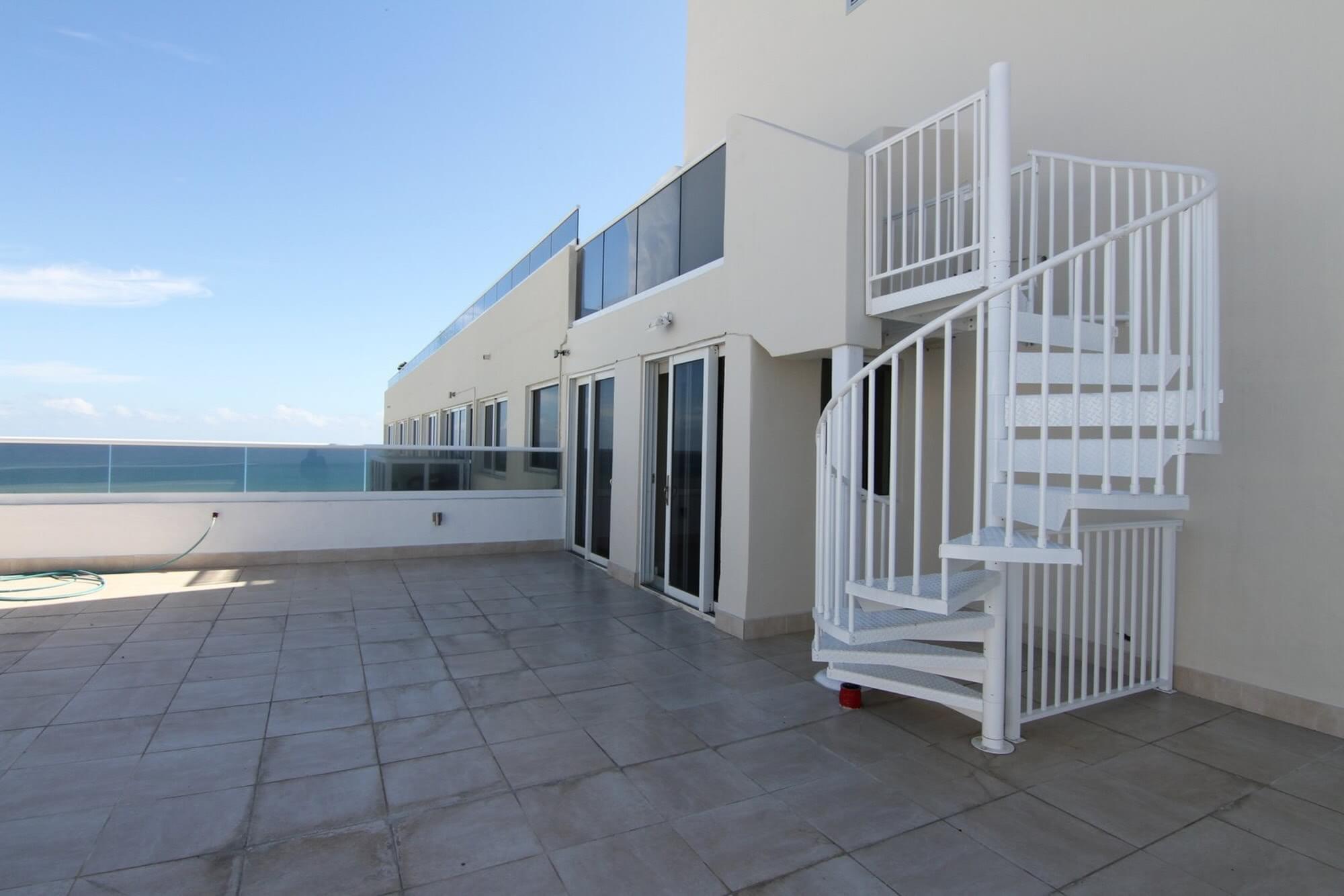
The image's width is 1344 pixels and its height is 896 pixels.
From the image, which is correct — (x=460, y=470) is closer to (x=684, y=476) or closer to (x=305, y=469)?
(x=305, y=469)

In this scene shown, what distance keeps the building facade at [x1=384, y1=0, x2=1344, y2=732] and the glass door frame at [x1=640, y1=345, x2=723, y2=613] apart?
23 mm

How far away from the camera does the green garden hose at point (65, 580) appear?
5223 mm

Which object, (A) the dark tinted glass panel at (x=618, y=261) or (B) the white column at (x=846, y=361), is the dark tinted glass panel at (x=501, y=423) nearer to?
(A) the dark tinted glass panel at (x=618, y=261)

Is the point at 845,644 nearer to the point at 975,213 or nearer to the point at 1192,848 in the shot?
the point at 1192,848

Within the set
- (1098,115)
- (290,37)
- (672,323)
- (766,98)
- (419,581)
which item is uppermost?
(290,37)

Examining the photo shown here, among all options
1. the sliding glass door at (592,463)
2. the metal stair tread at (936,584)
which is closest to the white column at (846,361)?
the metal stair tread at (936,584)

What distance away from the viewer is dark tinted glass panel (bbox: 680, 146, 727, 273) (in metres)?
5.13

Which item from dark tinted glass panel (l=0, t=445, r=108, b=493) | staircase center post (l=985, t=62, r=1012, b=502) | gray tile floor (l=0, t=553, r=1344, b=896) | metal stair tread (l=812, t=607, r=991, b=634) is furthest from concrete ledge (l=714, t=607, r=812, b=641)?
dark tinted glass panel (l=0, t=445, r=108, b=493)

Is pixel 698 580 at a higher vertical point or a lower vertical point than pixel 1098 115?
lower

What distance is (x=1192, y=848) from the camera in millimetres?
2076

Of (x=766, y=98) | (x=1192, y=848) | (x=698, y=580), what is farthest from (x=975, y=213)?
(x=766, y=98)

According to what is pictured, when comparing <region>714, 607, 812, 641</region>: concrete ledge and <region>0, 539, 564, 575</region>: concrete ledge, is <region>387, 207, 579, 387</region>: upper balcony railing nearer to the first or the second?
<region>0, 539, 564, 575</region>: concrete ledge

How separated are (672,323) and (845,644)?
314 cm

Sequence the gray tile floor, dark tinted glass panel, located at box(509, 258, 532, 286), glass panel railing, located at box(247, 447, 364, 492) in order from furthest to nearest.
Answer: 1. dark tinted glass panel, located at box(509, 258, 532, 286)
2. glass panel railing, located at box(247, 447, 364, 492)
3. the gray tile floor
